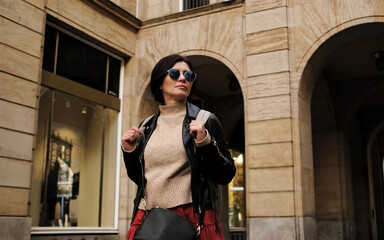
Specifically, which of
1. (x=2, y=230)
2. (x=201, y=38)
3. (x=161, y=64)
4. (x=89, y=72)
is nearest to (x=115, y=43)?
(x=89, y=72)

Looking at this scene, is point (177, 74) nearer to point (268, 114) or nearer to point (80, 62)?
point (268, 114)

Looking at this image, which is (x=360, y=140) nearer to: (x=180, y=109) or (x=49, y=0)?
(x=49, y=0)

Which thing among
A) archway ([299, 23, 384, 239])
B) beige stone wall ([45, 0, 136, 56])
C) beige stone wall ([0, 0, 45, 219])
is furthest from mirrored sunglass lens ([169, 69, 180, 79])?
archway ([299, 23, 384, 239])

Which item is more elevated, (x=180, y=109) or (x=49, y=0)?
(x=49, y=0)

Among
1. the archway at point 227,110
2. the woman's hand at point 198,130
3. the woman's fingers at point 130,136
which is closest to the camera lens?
the woman's hand at point 198,130

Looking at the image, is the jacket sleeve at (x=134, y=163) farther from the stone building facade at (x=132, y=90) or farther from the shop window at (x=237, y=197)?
the shop window at (x=237, y=197)

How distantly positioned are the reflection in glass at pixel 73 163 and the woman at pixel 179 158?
757 centimetres

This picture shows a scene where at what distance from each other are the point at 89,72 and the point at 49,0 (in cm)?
207

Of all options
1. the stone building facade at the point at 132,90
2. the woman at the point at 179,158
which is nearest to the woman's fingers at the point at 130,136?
the woman at the point at 179,158

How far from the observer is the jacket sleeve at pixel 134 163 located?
2582mm

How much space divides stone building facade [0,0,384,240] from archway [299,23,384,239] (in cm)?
24

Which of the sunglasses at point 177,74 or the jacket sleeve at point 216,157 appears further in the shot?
the sunglasses at point 177,74

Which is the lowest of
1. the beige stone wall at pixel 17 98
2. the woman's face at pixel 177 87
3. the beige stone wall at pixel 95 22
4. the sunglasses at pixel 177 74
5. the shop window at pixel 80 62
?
the woman's face at pixel 177 87

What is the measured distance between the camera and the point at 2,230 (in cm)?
802
